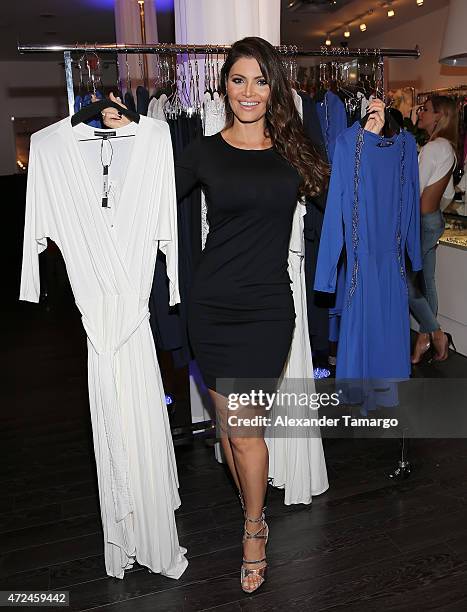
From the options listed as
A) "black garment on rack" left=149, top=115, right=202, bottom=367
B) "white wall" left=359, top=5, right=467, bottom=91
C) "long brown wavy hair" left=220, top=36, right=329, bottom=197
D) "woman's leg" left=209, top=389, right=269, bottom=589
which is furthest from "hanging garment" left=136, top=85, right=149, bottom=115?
"white wall" left=359, top=5, right=467, bottom=91

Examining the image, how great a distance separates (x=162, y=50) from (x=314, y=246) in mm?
1019

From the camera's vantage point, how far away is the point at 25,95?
38.1 ft

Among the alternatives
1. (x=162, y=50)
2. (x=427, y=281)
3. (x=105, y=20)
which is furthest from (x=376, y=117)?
(x=105, y=20)

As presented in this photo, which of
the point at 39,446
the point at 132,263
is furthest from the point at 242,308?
the point at 39,446

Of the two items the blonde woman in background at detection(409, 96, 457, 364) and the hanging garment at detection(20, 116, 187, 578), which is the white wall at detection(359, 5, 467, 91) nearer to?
the blonde woman in background at detection(409, 96, 457, 364)

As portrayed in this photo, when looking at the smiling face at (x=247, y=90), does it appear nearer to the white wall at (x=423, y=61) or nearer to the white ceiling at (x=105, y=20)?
the white ceiling at (x=105, y=20)

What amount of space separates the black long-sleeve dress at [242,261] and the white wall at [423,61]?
5520 mm

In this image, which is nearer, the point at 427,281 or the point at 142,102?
the point at 142,102

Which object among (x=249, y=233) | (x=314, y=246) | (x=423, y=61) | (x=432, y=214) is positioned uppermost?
(x=423, y=61)

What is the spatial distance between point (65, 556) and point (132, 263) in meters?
1.25

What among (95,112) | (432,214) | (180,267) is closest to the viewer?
(95,112)

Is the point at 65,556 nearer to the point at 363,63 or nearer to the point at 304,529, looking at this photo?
the point at 304,529

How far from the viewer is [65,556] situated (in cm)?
244
